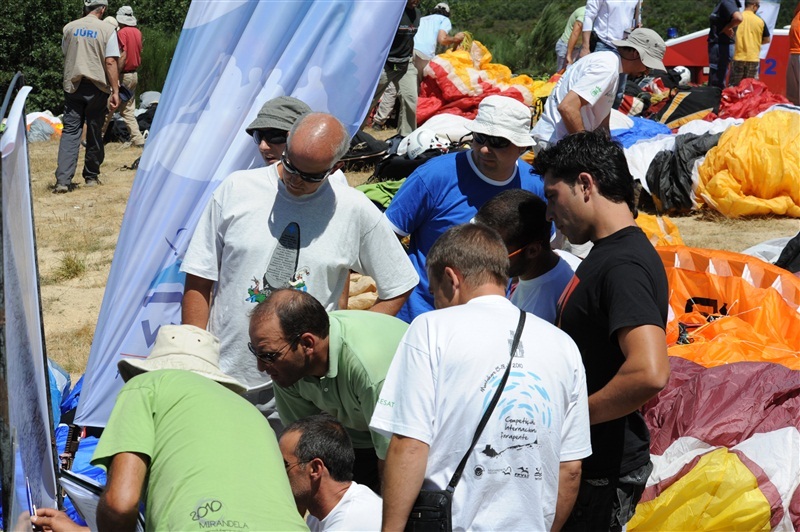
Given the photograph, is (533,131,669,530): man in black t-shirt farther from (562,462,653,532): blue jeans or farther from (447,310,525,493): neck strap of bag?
(447,310,525,493): neck strap of bag

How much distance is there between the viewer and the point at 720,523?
12.1 ft

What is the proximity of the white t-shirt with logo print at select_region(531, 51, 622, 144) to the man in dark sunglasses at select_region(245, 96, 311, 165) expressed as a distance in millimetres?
1700

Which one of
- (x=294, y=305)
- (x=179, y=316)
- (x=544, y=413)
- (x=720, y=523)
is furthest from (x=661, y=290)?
(x=179, y=316)

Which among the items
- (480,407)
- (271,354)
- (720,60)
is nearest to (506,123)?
(271,354)

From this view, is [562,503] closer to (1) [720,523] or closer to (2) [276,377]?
(2) [276,377]

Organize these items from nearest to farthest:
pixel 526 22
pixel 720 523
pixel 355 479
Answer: pixel 355 479
pixel 720 523
pixel 526 22

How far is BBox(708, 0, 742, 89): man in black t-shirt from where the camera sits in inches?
468

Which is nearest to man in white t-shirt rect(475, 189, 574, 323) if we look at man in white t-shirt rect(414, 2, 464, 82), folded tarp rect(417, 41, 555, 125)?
folded tarp rect(417, 41, 555, 125)

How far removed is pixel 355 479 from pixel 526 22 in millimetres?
38543

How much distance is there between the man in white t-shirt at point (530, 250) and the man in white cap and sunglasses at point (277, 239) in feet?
1.97

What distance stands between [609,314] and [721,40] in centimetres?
1075

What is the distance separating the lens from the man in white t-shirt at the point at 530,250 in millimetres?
3023

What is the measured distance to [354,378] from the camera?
283cm

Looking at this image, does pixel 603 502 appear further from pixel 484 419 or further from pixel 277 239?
pixel 277 239
